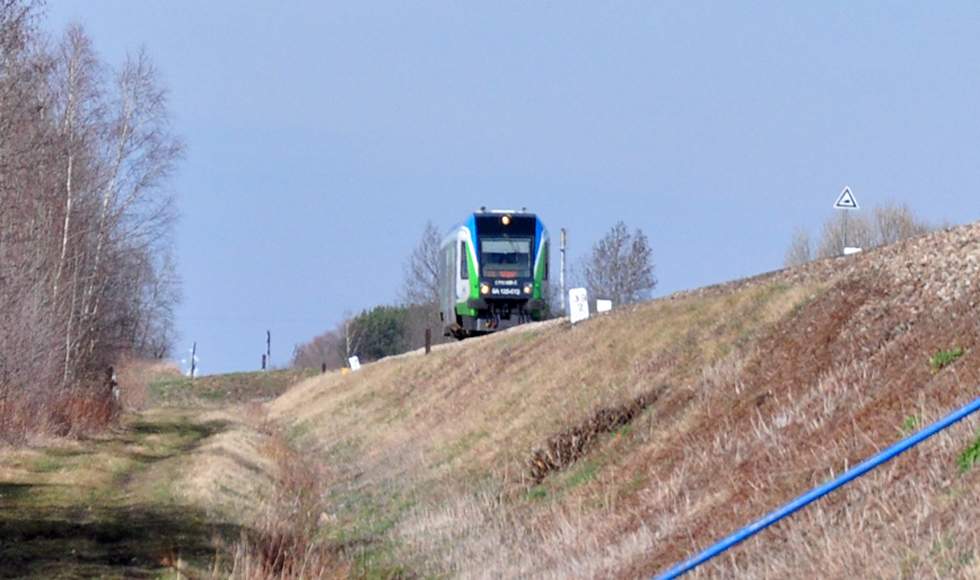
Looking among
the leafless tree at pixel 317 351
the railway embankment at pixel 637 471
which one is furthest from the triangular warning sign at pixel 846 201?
the leafless tree at pixel 317 351

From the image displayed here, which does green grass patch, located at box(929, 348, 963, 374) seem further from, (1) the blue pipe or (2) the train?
(2) the train

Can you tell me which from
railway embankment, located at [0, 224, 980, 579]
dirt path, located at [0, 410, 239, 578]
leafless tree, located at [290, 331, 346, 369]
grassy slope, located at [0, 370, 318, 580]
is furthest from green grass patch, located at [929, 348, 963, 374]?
leafless tree, located at [290, 331, 346, 369]

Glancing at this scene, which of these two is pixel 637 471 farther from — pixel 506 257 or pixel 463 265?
pixel 463 265

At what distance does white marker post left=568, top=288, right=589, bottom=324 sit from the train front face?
7.81 meters

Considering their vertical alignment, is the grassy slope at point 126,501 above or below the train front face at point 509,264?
below

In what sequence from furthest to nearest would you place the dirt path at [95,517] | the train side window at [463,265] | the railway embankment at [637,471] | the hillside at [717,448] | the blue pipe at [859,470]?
the train side window at [463,265], the dirt path at [95,517], the railway embankment at [637,471], the hillside at [717,448], the blue pipe at [859,470]

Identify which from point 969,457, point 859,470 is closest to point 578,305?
point 969,457

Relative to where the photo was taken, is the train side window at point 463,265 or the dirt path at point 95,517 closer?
the dirt path at point 95,517

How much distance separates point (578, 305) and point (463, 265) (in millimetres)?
8761

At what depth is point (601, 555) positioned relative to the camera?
9383 mm

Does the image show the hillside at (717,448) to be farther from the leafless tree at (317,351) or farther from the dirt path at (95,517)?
the leafless tree at (317,351)

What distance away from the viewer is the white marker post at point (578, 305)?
2495cm

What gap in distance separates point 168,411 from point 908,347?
33.6 metres

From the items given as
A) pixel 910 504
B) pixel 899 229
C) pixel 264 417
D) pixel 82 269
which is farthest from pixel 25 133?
pixel 899 229
